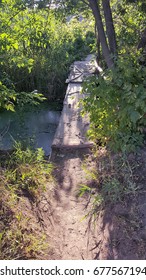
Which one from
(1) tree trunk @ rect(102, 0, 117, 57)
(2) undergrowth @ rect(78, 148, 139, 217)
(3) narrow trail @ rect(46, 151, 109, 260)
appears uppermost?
(1) tree trunk @ rect(102, 0, 117, 57)

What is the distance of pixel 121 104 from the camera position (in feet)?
10.2

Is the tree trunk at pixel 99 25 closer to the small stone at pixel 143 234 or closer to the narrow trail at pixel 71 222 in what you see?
the narrow trail at pixel 71 222

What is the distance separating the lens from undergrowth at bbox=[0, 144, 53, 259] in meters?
2.44

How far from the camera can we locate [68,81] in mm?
5824

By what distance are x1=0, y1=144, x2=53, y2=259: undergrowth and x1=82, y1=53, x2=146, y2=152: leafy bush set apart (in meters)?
0.80

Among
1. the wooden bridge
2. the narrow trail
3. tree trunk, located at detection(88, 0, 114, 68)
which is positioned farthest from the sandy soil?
tree trunk, located at detection(88, 0, 114, 68)

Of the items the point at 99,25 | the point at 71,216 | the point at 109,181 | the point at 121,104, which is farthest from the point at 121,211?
the point at 99,25

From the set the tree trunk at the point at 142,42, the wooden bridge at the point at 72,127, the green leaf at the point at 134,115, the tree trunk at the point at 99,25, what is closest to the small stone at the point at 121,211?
the green leaf at the point at 134,115

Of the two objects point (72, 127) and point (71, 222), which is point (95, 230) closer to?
point (71, 222)

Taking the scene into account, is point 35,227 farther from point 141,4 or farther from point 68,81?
point 68,81

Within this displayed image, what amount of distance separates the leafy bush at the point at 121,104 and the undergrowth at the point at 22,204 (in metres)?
0.80

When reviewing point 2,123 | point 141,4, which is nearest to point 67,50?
point 2,123

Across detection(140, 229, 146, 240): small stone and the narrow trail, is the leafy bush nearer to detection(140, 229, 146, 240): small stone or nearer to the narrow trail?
the narrow trail

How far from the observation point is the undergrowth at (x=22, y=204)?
2436 mm
